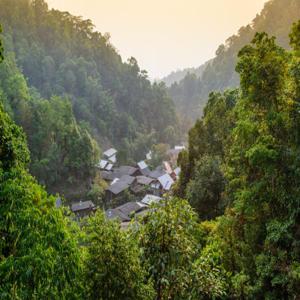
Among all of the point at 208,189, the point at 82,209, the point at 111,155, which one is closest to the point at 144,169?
the point at 111,155

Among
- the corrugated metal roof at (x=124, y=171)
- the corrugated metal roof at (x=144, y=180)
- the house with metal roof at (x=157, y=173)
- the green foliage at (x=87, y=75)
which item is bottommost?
the corrugated metal roof at (x=144, y=180)

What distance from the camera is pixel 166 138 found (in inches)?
2373

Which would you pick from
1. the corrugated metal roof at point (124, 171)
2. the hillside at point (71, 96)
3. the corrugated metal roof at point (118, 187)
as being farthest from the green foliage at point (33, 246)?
the corrugated metal roof at point (124, 171)

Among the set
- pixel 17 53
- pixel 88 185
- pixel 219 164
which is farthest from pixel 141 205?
Result: pixel 17 53

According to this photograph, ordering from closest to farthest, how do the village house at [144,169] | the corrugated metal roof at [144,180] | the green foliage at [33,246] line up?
the green foliage at [33,246] < the corrugated metal roof at [144,180] < the village house at [144,169]

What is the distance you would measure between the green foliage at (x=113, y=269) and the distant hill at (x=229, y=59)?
65162 mm

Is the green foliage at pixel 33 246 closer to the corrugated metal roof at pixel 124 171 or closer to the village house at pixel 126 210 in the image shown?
the village house at pixel 126 210

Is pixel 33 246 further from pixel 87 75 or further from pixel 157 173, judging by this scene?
pixel 87 75

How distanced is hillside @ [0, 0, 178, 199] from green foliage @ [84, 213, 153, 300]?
93.5 feet

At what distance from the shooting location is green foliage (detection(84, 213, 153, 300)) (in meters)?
4.97

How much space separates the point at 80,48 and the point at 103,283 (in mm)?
63820

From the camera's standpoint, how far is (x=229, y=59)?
78938 mm

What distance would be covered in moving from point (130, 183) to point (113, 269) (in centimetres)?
3437

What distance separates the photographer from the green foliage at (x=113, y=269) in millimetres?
4973
